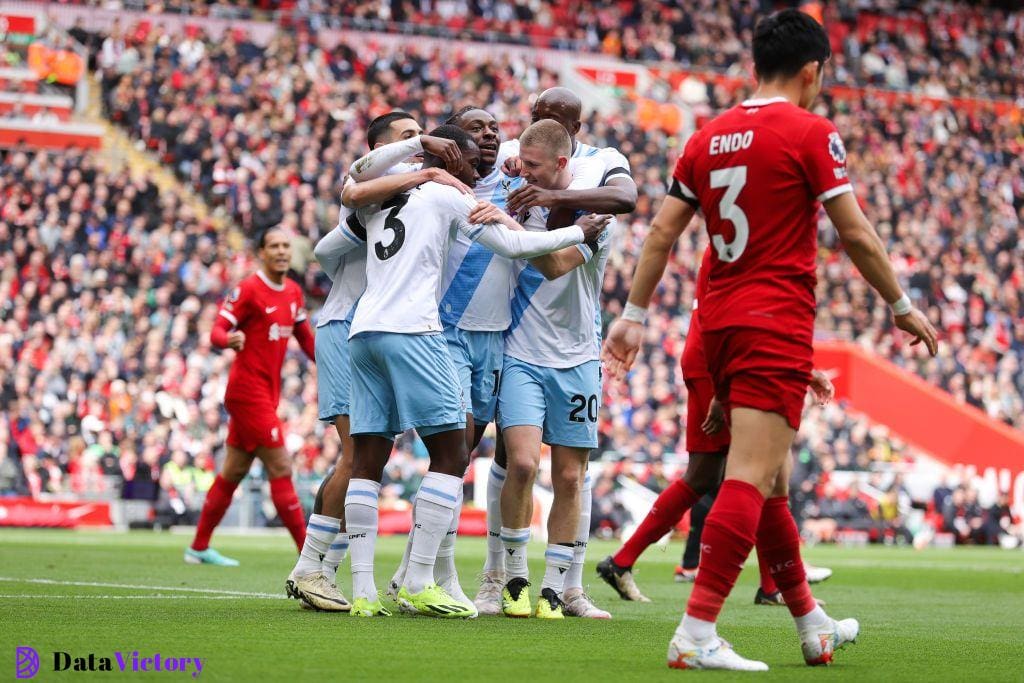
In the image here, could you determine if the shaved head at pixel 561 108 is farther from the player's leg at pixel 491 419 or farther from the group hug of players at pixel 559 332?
the player's leg at pixel 491 419

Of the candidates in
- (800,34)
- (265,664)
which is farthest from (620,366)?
(265,664)

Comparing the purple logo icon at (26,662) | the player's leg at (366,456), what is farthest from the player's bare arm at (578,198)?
the purple logo icon at (26,662)

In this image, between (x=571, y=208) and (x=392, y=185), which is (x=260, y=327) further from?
(x=392, y=185)

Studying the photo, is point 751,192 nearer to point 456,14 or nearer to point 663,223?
point 663,223

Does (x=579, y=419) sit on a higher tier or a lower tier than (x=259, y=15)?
lower

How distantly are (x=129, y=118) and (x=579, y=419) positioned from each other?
22.4m

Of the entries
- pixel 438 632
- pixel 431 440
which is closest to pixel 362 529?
pixel 431 440

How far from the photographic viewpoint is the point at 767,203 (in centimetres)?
559

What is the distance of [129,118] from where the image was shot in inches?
1130

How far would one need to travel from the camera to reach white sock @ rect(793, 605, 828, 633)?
5.88 m

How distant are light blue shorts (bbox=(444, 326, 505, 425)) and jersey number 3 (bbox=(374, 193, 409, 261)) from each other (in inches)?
33.0

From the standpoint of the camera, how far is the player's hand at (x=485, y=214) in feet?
23.7

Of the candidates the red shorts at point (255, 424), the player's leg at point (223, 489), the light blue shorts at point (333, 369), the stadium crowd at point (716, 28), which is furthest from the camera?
the stadium crowd at point (716, 28)

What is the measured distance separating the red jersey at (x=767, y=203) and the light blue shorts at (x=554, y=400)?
243 cm
